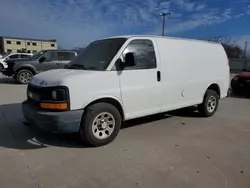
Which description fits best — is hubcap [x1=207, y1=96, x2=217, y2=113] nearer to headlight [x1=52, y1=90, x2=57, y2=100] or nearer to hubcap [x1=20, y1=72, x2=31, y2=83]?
headlight [x1=52, y1=90, x2=57, y2=100]

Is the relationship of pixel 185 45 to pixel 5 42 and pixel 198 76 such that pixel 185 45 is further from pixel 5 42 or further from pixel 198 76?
pixel 5 42

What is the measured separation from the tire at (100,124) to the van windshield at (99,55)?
743 millimetres

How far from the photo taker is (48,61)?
43.9ft

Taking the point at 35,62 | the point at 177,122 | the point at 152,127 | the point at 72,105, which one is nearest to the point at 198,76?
the point at 177,122

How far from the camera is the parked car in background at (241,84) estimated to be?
409 inches

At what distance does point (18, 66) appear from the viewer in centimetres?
1320

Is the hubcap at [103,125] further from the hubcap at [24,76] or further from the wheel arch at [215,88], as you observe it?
the hubcap at [24,76]

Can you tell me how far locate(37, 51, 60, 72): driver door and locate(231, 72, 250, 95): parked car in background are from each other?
28.6 ft

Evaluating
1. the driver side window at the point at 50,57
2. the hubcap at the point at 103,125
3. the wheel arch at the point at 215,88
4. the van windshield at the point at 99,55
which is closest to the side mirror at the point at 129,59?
the van windshield at the point at 99,55

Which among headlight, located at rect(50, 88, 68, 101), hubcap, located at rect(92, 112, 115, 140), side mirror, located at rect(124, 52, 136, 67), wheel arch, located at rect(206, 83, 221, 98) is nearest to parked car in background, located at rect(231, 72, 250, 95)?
wheel arch, located at rect(206, 83, 221, 98)

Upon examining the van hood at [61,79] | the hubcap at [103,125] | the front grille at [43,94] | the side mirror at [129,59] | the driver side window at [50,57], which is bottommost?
the hubcap at [103,125]

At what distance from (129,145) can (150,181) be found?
130 cm

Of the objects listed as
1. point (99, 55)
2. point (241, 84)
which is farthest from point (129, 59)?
point (241, 84)

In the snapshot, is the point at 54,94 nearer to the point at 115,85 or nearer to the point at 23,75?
the point at 115,85
